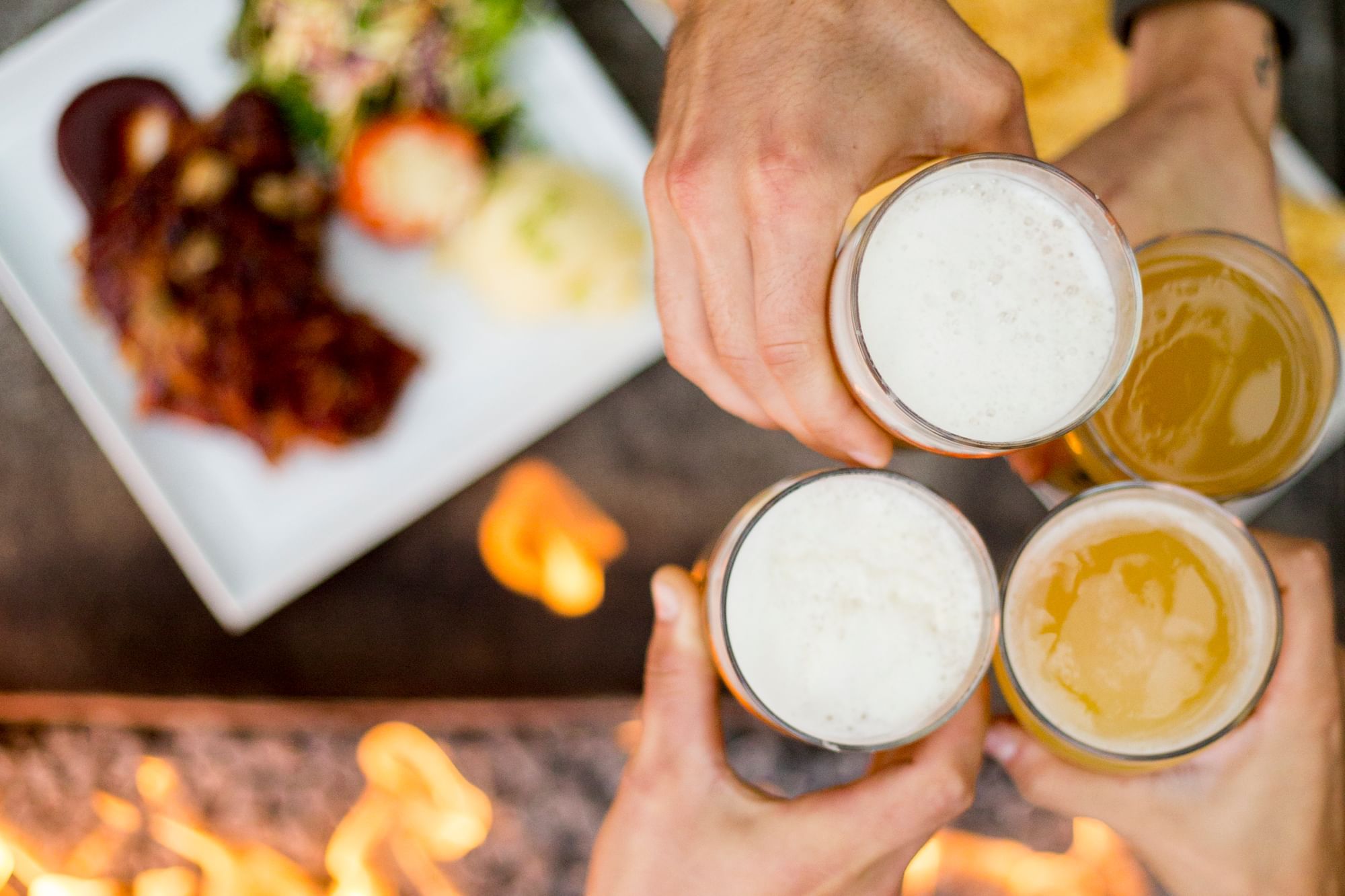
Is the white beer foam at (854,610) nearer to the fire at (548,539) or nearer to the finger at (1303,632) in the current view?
the finger at (1303,632)

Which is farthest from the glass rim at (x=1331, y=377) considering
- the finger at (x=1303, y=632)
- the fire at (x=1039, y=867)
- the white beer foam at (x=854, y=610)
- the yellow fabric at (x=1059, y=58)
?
the fire at (x=1039, y=867)

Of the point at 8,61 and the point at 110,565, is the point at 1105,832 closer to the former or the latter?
the point at 110,565

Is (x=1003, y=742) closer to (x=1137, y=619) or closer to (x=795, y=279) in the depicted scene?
(x=1137, y=619)

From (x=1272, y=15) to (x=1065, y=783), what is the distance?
1.50m

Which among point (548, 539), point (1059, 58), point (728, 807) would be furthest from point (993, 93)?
Answer: point (548, 539)

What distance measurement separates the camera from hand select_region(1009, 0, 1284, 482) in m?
1.56

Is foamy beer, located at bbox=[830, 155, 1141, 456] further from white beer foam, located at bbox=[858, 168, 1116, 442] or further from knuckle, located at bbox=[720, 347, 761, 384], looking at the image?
knuckle, located at bbox=[720, 347, 761, 384]

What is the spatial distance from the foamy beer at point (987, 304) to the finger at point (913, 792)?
1.34 ft

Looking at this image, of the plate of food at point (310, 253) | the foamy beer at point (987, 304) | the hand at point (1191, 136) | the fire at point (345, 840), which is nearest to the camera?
the foamy beer at point (987, 304)

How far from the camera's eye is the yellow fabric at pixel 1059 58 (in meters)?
2.06

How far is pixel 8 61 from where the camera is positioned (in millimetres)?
2002

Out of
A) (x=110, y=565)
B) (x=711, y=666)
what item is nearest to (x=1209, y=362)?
(x=711, y=666)

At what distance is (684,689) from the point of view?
51.0 inches

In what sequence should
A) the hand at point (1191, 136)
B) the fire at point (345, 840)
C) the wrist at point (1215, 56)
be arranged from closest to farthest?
1. the hand at point (1191, 136)
2. the wrist at point (1215, 56)
3. the fire at point (345, 840)
